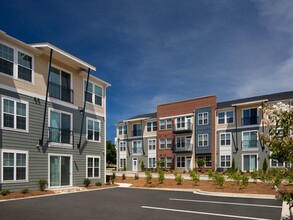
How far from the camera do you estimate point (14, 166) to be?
649 inches

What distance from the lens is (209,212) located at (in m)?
11.7

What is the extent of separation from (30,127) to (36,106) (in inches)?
57.2

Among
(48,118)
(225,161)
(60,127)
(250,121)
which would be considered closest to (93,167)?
(60,127)

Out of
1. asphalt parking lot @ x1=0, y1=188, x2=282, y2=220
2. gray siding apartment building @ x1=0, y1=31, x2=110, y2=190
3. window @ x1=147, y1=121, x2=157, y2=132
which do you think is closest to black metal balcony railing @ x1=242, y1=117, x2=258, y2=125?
window @ x1=147, y1=121, x2=157, y2=132

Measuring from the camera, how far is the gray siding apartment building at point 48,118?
16.4 m

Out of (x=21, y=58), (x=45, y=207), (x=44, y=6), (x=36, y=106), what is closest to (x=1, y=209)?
(x=45, y=207)

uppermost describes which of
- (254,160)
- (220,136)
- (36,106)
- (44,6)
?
(44,6)

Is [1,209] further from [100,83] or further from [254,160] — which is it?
[254,160]

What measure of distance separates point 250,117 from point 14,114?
29639 millimetres

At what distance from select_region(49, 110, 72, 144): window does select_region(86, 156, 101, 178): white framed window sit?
296 centimetres

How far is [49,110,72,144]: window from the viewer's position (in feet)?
64.4

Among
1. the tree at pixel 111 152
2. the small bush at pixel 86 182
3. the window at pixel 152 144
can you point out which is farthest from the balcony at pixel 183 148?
the tree at pixel 111 152

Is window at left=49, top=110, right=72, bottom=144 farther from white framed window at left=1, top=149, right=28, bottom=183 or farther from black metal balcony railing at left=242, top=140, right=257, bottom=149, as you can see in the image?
black metal balcony railing at left=242, top=140, right=257, bottom=149

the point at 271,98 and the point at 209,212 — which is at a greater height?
the point at 271,98
